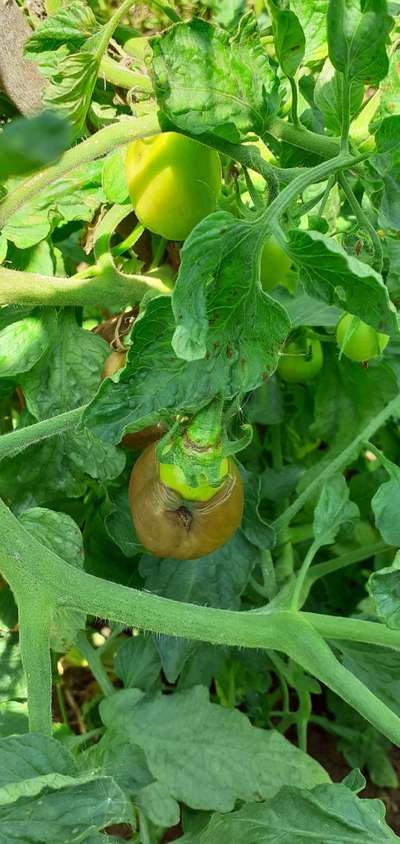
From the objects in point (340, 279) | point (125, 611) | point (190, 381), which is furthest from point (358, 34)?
point (125, 611)

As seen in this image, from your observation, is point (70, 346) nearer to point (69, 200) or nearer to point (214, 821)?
point (69, 200)

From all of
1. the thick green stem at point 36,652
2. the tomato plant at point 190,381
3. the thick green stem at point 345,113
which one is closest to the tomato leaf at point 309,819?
the tomato plant at point 190,381

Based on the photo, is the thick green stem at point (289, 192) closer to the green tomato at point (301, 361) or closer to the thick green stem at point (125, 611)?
the thick green stem at point (125, 611)

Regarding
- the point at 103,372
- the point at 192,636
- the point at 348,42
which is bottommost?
the point at 192,636

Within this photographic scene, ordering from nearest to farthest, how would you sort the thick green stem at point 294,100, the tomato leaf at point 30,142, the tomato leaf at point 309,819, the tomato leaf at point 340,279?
the tomato leaf at point 30,142
the tomato leaf at point 340,279
the thick green stem at point 294,100
the tomato leaf at point 309,819

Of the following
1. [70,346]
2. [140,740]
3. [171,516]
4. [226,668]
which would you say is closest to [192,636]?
[171,516]
